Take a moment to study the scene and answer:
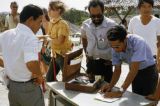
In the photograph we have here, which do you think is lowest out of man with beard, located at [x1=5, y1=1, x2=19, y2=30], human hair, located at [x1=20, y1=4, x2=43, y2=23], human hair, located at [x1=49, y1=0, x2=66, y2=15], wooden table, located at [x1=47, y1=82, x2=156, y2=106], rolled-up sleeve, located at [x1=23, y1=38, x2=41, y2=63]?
wooden table, located at [x1=47, y1=82, x2=156, y2=106]

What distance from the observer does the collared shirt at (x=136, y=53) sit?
306 centimetres

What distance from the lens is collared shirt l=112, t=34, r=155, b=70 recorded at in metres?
3.06

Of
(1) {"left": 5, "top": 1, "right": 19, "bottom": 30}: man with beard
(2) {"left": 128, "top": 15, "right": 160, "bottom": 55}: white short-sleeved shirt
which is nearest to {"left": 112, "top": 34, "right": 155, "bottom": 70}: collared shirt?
(2) {"left": 128, "top": 15, "right": 160, "bottom": 55}: white short-sleeved shirt

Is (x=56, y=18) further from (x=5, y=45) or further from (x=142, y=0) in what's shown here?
(x=5, y=45)

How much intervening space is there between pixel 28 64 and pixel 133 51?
37.9 inches

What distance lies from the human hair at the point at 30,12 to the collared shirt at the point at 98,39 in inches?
45.5

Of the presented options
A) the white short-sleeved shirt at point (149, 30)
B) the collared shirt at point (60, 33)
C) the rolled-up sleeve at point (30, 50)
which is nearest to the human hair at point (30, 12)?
the rolled-up sleeve at point (30, 50)

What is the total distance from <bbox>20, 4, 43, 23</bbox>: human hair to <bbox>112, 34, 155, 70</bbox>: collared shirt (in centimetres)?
84

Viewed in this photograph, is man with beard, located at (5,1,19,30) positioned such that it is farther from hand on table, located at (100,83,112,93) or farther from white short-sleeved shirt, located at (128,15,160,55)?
hand on table, located at (100,83,112,93)

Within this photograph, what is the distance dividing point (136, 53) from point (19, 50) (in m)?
1.00

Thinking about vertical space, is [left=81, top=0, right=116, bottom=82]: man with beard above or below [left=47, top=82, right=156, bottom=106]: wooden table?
above

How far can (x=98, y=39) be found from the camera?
12.7 ft

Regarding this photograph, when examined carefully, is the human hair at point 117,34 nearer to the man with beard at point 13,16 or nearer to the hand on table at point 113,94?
the hand on table at point 113,94

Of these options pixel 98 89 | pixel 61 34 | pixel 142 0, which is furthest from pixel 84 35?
pixel 98 89
